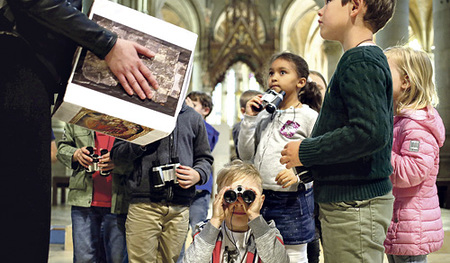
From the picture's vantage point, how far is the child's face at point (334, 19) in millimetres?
1507

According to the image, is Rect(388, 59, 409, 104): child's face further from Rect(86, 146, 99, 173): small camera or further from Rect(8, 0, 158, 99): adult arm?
Rect(86, 146, 99, 173): small camera

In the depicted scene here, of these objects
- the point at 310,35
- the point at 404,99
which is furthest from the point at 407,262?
the point at 310,35

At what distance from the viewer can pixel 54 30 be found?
131cm

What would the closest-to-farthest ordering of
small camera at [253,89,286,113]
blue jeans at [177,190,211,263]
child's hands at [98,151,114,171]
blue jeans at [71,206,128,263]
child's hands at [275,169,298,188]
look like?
child's hands at [275,169,298,188] → small camera at [253,89,286,113] → child's hands at [98,151,114,171] → blue jeans at [71,206,128,263] → blue jeans at [177,190,211,263]

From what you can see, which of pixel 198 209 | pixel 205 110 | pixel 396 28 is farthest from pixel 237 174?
pixel 396 28

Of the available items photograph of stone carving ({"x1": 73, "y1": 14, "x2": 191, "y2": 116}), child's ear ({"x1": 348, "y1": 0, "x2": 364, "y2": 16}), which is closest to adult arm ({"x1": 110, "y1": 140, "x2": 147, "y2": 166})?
photograph of stone carving ({"x1": 73, "y1": 14, "x2": 191, "y2": 116})

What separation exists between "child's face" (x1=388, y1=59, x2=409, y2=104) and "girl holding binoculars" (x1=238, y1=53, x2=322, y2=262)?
45cm

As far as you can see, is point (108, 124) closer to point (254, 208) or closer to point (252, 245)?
point (254, 208)

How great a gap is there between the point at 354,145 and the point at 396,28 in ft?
20.0

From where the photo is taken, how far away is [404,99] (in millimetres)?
2111

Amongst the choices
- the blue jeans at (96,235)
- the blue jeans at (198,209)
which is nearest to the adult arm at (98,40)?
the blue jeans at (96,235)

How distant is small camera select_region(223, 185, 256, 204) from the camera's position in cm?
191

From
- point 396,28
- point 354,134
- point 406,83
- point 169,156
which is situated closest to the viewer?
point 354,134

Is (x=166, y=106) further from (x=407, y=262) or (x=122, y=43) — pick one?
(x=407, y=262)
